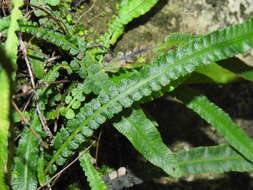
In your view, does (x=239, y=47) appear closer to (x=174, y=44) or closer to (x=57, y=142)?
(x=174, y=44)

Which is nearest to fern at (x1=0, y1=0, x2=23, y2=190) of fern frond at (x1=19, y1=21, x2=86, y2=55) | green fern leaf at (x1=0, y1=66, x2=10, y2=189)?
green fern leaf at (x1=0, y1=66, x2=10, y2=189)

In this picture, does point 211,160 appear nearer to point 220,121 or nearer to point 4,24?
point 220,121

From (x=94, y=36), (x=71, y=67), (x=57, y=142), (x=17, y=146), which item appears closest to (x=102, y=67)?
(x=71, y=67)

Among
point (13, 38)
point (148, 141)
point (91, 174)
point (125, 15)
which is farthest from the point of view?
point (125, 15)

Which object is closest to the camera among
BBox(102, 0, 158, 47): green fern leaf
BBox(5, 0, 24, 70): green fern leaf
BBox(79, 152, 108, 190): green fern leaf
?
BBox(5, 0, 24, 70): green fern leaf

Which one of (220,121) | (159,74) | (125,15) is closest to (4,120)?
(159,74)


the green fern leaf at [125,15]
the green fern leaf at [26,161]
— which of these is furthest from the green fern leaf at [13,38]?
the green fern leaf at [125,15]

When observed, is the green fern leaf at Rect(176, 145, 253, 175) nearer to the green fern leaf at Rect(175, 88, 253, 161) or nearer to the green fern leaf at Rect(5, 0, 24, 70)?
the green fern leaf at Rect(175, 88, 253, 161)

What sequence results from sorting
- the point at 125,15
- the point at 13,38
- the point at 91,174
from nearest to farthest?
1. the point at 13,38
2. the point at 91,174
3. the point at 125,15
